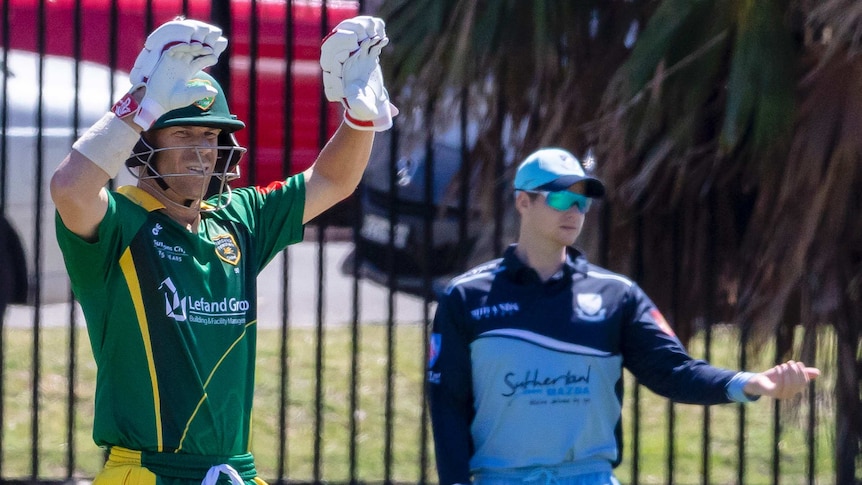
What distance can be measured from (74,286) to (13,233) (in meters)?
2.64

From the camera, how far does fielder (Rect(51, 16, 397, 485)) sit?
2436 mm

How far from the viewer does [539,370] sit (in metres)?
3.19

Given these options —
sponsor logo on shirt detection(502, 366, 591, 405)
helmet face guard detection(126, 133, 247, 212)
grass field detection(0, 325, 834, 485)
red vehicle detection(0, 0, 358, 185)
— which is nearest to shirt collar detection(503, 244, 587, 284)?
sponsor logo on shirt detection(502, 366, 591, 405)

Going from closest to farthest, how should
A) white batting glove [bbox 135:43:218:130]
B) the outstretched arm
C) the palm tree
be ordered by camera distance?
1. white batting glove [bbox 135:43:218:130]
2. the outstretched arm
3. the palm tree

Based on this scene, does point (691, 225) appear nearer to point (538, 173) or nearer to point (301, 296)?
point (538, 173)

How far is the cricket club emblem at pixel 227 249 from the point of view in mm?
2693

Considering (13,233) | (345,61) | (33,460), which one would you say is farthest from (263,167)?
(345,61)

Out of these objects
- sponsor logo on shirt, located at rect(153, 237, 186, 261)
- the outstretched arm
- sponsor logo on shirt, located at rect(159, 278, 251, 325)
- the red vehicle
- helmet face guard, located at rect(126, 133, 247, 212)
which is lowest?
the outstretched arm

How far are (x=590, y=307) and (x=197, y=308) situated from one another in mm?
1140

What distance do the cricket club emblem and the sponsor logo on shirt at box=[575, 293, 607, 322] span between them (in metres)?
0.98

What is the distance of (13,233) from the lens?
5031mm

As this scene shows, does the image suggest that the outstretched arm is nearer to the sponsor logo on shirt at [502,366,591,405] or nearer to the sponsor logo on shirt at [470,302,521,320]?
the sponsor logo on shirt at [502,366,591,405]

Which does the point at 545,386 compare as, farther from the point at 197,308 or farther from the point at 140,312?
the point at 140,312

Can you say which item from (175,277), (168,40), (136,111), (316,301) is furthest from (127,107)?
(316,301)
